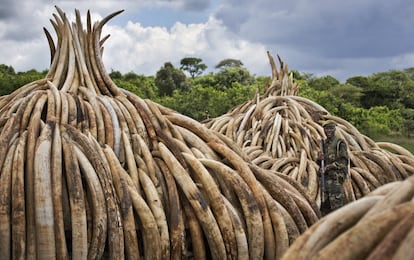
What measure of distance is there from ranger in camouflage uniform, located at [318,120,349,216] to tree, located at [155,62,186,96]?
118ft

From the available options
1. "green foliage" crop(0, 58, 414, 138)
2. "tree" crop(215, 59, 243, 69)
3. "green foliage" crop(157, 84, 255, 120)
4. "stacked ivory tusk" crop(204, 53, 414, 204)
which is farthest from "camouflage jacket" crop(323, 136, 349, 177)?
"tree" crop(215, 59, 243, 69)

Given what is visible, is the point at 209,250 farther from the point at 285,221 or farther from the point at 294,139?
the point at 294,139

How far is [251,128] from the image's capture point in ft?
30.0

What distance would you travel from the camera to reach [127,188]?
3855 mm

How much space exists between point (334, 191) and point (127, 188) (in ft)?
12.3

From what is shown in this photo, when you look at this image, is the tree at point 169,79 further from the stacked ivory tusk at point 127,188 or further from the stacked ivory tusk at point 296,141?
the stacked ivory tusk at point 127,188

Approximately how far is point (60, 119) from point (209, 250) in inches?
54.6

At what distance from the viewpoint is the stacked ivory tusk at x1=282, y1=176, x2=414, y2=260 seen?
4.02ft

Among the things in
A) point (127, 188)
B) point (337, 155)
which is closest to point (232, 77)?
point (337, 155)

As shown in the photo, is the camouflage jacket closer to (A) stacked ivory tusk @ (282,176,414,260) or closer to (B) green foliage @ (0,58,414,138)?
(B) green foliage @ (0,58,414,138)

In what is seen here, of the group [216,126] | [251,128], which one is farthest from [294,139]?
[216,126]

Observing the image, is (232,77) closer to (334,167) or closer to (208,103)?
(208,103)

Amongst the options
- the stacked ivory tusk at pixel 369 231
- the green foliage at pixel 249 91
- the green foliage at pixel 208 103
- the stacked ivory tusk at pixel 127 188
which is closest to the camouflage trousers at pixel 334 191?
the stacked ivory tusk at pixel 127 188

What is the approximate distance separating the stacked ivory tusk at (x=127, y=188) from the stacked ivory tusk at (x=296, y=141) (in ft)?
9.46
